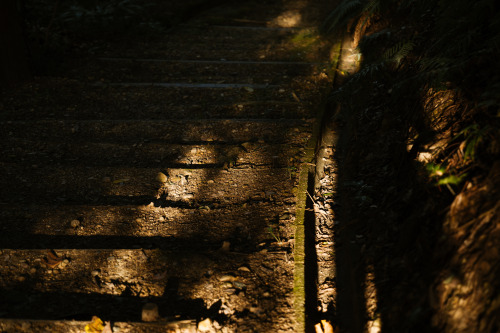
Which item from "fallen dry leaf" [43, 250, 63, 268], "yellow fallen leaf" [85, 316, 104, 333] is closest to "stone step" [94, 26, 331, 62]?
"fallen dry leaf" [43, 250, 63, 268]

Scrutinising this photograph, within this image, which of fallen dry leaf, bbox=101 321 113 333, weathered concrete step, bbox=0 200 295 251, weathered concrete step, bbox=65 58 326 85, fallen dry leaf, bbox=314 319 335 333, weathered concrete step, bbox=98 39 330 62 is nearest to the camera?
fallen dry leaf, bbox=101 321 113 333

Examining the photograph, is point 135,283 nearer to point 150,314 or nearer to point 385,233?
point 150,314

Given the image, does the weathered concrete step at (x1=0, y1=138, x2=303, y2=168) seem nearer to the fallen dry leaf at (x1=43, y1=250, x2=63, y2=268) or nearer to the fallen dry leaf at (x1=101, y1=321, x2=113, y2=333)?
the fallen dry leaf at (x1=43, y1=250, x2=63, y2=268)

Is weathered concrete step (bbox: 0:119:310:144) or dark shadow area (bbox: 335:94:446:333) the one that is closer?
dark shadow area (bbox: 335:94:446:333)

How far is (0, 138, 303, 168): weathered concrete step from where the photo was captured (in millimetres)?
2910

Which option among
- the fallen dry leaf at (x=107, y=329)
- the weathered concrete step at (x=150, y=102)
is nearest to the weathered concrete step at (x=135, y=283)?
the fallen dry leaf at (x=107, y=329)

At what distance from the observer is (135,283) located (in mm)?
1941

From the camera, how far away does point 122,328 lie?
5.39ft

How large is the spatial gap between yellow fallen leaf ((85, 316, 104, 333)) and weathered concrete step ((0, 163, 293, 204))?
1027 millimetres

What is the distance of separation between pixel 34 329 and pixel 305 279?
1178 mm

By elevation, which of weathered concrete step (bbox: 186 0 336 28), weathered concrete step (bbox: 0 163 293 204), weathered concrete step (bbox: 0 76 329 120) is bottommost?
weathered concrete step (bbox: 0 163 293 204)

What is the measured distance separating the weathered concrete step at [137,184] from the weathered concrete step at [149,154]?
0.46 ft

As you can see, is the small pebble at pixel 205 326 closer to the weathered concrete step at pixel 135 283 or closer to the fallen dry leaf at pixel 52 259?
the weathered concrete step at pixel 135 283

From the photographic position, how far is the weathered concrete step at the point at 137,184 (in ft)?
8.54
